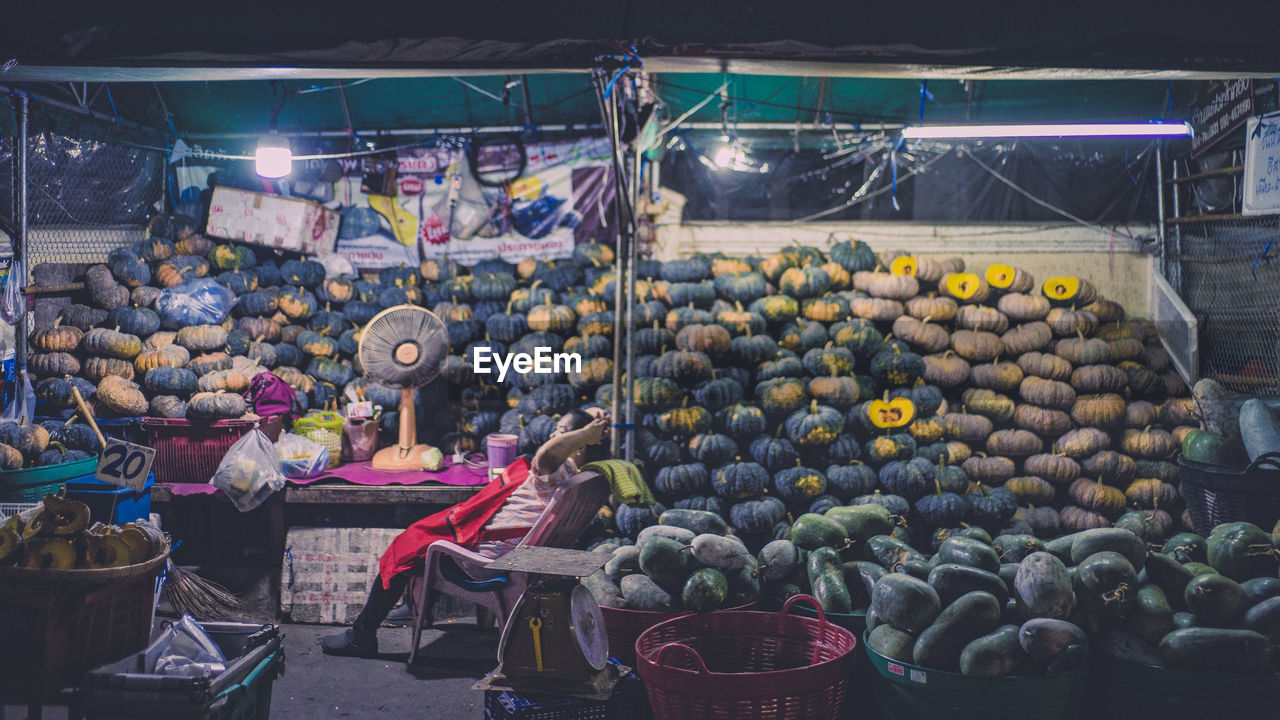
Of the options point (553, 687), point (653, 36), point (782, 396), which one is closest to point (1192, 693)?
point (553, 687)

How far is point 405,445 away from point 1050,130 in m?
5.27

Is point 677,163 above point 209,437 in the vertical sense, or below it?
above

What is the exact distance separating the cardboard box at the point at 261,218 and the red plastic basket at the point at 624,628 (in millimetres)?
5824

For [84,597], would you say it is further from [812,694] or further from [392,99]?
[392,99]

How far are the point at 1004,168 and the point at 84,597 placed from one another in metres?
7.99

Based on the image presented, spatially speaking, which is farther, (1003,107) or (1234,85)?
(1003,107)

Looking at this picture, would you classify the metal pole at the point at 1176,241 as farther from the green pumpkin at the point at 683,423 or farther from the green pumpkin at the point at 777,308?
the green pumpkin at the point at 683,423

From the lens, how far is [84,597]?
320cm

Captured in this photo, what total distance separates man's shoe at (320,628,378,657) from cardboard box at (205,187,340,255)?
448 centimetres

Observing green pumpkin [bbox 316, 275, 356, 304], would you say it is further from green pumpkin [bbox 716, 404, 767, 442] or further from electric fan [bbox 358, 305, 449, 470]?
green pumpkin [bbox 716, 404, 767, 442]

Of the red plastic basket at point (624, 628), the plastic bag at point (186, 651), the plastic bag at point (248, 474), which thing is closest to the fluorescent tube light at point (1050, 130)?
the red plastic basket at point (624, 628)

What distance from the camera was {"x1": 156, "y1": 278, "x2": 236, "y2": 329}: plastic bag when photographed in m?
7.53

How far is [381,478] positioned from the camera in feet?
20.5

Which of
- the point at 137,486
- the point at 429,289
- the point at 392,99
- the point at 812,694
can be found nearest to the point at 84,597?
the point at 137,486
